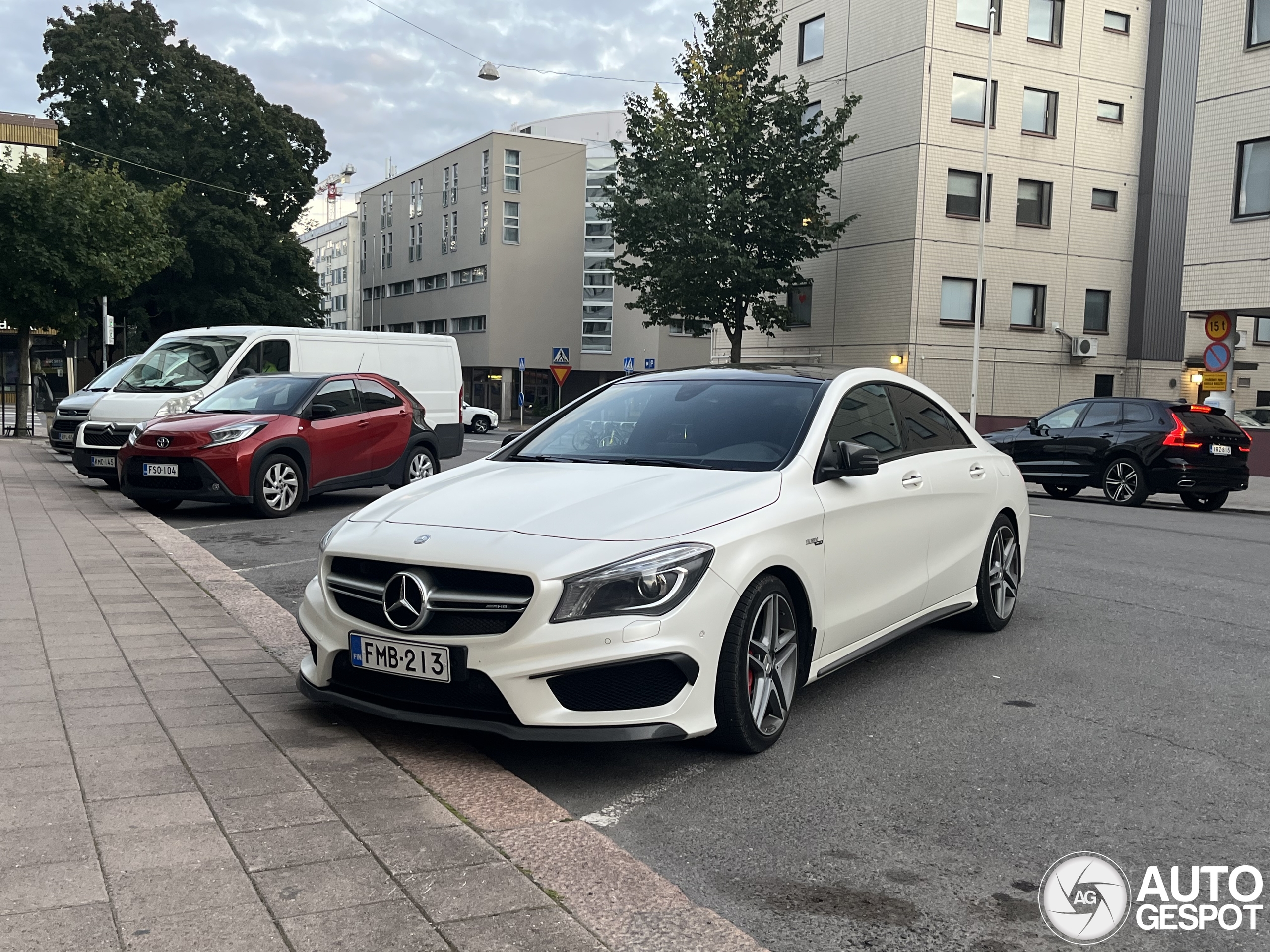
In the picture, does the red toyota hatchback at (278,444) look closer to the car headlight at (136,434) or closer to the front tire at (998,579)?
the car headlight at (136,434)

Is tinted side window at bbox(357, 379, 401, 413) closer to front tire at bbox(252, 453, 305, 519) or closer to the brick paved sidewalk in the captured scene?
front tire at bbox(252, 453, 305, 519)

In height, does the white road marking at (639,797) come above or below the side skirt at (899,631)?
below

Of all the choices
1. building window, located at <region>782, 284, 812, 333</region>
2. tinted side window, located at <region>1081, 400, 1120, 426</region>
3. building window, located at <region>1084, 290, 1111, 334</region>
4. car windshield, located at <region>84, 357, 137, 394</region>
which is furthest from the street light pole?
car windshield, located at <region>84, 357, 137, 394</region>

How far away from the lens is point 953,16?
106 feet

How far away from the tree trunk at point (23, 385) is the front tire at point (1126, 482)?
71.3 ft

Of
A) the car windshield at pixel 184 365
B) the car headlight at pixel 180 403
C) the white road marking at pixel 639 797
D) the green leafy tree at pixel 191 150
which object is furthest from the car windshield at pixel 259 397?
the green leafy tree at pixel 191 150

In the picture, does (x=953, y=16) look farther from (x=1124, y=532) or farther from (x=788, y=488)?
(x=788, y=488)

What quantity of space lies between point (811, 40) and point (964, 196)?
744 cm

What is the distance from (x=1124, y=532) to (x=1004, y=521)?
21.1ft

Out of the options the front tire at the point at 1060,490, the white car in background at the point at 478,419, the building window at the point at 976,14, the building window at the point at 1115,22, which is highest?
the building window at the point at 1115,22

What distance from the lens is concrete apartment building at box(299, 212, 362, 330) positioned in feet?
324

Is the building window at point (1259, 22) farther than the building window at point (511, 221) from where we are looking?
No

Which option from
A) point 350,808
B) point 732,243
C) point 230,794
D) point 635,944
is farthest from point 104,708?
point 732,243

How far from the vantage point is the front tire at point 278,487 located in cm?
1170
